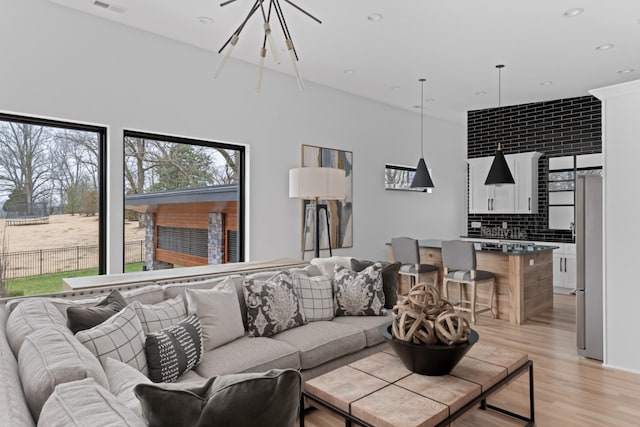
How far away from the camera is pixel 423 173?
5.82m

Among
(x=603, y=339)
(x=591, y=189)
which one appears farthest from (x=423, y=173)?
(x=603, y=339)

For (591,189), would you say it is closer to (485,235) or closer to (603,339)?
(603,339)

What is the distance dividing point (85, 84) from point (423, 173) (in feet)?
13.7

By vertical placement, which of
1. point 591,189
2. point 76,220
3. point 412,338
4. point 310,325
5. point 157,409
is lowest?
point 310,325

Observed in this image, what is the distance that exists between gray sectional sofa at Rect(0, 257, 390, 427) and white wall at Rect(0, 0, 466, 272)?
1593 millimetres

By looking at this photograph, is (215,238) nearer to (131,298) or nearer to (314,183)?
(314,183)

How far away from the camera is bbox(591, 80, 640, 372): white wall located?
334cm

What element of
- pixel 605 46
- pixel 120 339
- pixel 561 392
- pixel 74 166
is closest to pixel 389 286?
pixel 561 392

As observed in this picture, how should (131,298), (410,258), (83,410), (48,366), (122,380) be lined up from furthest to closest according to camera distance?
(410,258), (131,298), (122,380), (48,366), (83,410)

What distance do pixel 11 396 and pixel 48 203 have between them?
307 centimetres

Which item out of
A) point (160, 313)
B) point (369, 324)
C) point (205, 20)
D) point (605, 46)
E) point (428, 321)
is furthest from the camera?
point (605, 46)

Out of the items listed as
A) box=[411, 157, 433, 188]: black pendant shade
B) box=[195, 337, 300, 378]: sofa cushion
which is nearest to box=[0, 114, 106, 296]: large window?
box=[195, 337, 300, 378]: sofa cushion

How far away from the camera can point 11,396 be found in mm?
1109

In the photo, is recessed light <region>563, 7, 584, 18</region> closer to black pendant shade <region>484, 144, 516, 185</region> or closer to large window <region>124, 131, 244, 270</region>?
black pendant shade <region>484, 144, 516, 185</region>
